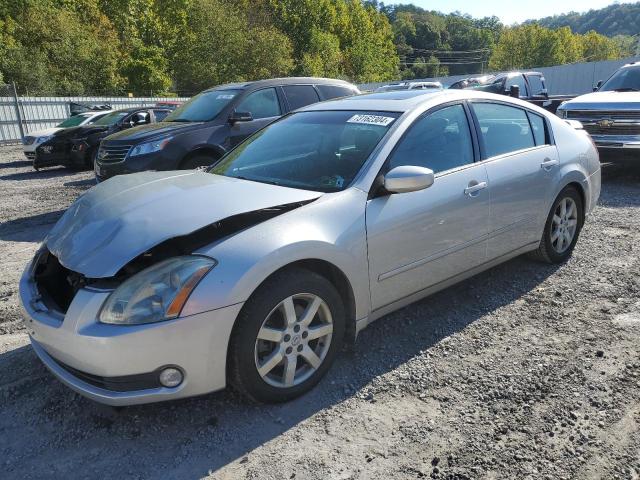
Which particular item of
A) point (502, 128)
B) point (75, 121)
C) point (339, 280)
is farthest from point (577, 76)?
point (339, 280)

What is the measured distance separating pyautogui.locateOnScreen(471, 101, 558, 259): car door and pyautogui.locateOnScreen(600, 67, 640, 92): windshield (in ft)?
20.2

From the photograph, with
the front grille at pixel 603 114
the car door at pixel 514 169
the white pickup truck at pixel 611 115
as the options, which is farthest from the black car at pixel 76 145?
the car door at pixel 514 169

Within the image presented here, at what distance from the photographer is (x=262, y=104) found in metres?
7.80

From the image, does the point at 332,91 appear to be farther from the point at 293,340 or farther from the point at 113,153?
the point at 293,340

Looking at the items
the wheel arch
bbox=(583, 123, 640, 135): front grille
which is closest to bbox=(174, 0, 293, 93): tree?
bbox=(583, 123, 640, 135): front grille

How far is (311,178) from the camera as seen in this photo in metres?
3.29

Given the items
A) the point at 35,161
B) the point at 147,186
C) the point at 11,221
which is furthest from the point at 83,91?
the point at 147,186

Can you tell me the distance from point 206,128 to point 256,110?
88cm

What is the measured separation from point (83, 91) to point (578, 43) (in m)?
107

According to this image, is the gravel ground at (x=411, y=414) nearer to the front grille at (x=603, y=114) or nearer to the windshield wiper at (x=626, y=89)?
the front grille at (x=603, y=114)

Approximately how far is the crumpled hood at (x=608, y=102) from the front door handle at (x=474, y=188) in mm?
5990

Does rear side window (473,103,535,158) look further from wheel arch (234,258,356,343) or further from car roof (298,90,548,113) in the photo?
wheel arch (234,258,356,343)

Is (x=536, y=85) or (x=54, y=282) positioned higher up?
(x=536, y=85)

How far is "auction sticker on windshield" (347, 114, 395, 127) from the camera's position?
11.3 ft
